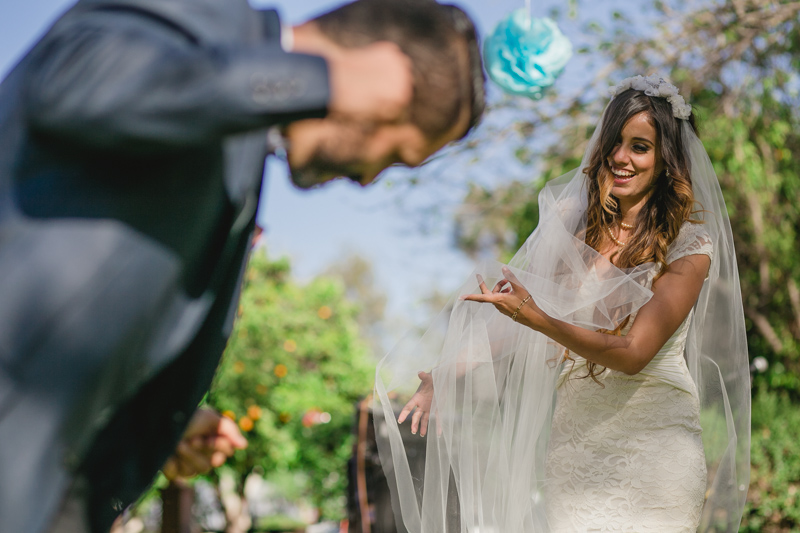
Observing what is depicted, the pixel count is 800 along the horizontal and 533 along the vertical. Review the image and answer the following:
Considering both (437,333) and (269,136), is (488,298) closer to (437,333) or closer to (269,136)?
(437,333)

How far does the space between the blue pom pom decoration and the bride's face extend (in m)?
1.69

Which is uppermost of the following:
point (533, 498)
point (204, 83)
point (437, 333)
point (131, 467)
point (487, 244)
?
point (204, 83)

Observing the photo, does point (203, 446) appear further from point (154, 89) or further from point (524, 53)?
point (524, 53)

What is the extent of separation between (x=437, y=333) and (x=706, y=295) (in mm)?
967

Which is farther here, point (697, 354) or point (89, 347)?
point (697, 354)

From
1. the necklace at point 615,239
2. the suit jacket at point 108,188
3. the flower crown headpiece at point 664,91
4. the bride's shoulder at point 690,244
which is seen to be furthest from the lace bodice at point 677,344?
the suit jacket at point 108,188

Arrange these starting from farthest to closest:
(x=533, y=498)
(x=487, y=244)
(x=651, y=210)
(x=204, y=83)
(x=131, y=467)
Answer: (x=487, y=244)
(x=651, y=210)
(x=533, y=498)
(x=131, y=467)
(x=204, y=83)

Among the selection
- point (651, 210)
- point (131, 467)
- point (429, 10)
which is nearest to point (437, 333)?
point (651, 210)

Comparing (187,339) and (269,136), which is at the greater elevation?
(269,136)

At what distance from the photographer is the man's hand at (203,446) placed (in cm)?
148

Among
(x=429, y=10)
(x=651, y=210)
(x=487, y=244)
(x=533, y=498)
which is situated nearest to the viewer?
(x=429, y=10)

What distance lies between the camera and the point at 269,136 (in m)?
0.91

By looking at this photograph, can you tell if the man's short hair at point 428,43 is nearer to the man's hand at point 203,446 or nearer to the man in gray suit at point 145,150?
the man in gray suit at point 145,150

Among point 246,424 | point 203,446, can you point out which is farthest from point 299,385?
point 203,446
